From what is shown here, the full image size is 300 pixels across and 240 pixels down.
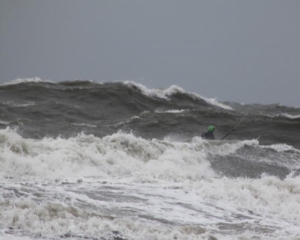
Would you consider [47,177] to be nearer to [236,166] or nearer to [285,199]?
[285,199]

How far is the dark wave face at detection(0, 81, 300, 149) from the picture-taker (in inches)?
771

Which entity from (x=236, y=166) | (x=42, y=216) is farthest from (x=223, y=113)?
(x=42, y=216)

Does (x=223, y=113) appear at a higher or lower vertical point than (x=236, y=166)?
higher

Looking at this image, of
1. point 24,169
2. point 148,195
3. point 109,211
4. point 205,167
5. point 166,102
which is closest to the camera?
point 109,211

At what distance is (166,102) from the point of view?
27.2 meters

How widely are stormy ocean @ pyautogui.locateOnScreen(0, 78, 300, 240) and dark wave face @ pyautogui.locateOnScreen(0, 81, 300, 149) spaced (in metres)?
0.08

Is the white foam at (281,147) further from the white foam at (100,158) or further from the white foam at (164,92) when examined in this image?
the white foam at (164,92)

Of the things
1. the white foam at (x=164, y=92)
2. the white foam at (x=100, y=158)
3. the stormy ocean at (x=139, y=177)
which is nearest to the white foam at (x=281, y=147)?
the stormy ocean at (x=139, y=177)

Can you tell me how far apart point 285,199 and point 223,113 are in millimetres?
12567

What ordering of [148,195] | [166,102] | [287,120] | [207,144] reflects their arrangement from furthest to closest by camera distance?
[166,102], [287,120], [207,144], [148,195]

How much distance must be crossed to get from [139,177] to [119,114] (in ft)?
34.9

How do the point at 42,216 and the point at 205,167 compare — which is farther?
the point at 205,167

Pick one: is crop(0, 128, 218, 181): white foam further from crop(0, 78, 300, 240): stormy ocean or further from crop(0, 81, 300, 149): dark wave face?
crop(0, 81, 300, 149): dark wave face

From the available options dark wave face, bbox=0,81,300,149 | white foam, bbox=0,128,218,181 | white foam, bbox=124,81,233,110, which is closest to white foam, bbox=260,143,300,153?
dark wave face, bbox=0,81,300,149
